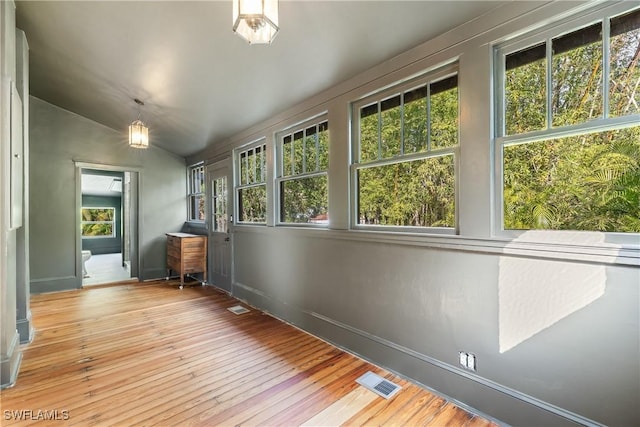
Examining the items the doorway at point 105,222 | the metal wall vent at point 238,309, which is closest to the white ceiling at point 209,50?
the metal wall vent at point 238,309

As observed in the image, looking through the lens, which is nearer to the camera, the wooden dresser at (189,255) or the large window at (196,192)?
the wooden dresser at (189,255)

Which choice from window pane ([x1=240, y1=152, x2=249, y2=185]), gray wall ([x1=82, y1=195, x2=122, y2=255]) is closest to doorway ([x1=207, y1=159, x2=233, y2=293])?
window pane ([x1=240, y1=152, x2=249, y2=185])

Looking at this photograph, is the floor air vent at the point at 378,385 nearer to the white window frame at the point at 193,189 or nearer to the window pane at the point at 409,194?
the window pane at the point at 409,194

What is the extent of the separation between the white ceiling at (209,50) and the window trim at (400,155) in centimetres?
24

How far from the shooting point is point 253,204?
166 inches

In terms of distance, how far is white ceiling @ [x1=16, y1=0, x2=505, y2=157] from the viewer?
1957 millimetres

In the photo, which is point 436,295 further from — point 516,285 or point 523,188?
point 523,188

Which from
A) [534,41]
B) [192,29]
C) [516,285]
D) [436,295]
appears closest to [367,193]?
[436,295]

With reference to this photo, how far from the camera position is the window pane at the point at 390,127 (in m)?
2.40

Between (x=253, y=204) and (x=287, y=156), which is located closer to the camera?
(x=287, y=156)

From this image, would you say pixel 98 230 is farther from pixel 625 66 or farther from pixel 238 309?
pixel 625 66

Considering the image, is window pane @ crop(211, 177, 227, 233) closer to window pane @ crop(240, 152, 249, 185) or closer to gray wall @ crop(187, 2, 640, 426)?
window pane @ crop(240, 152, 249, 185)

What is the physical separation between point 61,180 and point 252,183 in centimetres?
336

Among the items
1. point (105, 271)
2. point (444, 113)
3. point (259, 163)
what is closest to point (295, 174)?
point (259, 163)
